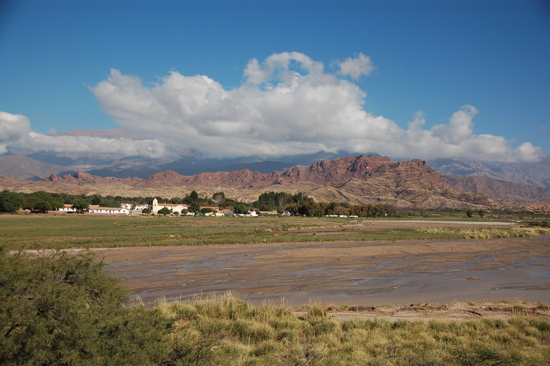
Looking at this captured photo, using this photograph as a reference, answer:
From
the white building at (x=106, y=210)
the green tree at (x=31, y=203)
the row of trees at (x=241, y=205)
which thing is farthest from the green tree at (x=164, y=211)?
the green tree at (x=31, y=203)

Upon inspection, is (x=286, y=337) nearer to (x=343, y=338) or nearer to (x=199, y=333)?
(x=343, y=338)

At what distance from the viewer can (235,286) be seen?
62.5 feet

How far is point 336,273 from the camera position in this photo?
75.9 ft

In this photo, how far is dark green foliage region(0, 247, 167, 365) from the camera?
5.21 m

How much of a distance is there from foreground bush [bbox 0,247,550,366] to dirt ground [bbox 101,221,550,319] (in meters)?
2.00

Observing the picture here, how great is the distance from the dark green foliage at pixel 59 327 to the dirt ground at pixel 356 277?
4.10 m

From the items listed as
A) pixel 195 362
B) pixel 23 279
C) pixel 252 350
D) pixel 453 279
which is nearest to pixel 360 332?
pixel 252 350

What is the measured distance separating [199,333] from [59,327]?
4.75 meters

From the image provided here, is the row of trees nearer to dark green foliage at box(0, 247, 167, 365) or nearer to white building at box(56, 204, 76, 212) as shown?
white building at box(56, 204, 76, 212)

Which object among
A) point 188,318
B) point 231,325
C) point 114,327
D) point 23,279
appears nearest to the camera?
point 114,327

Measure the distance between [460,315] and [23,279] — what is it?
13492mm

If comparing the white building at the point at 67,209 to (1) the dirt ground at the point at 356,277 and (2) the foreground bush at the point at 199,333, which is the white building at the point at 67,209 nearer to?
(1) the dirt ground at the point at 356,277

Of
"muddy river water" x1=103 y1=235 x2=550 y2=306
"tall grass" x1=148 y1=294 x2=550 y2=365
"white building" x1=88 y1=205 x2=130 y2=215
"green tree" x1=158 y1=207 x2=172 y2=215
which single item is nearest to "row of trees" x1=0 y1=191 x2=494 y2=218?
"white building" x1=88 y1=205 x2=130 y2=215

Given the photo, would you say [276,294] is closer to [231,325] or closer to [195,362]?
[231,325]
